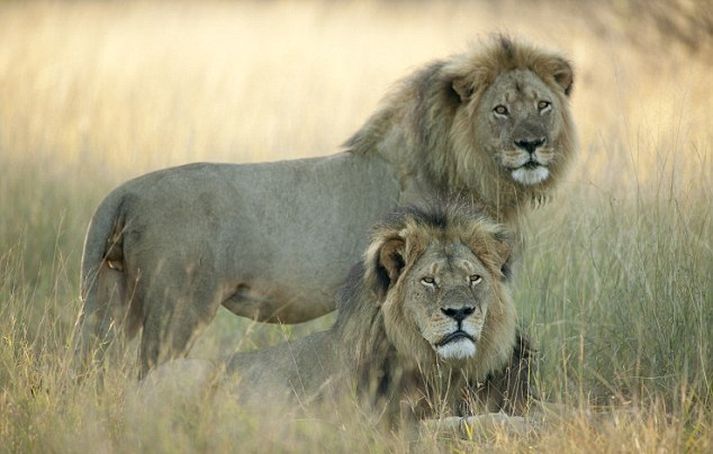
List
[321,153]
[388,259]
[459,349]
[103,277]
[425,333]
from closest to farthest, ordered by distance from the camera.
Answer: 1. [459,349]
2. [425,333]
3. [388,259]
4. [103,277]
5. [321,153]

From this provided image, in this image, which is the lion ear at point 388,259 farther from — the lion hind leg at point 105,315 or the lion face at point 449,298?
the lion hind leg at point 105,315

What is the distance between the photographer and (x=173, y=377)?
5.38 m

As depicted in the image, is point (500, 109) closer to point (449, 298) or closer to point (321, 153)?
point (449, 298)

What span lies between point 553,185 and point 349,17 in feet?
36.8

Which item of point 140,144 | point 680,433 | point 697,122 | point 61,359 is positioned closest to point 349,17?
point 140,144

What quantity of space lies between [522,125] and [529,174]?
21 cm

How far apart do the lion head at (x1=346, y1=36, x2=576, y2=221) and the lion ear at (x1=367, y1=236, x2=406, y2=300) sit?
961mm

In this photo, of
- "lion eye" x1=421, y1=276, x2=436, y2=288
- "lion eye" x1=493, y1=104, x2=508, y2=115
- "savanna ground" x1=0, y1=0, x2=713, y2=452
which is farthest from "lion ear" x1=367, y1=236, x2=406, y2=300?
"lion eye" x1=493, y1=104, x2=508, y2=115

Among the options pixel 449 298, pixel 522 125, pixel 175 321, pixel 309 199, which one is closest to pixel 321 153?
pixel 309 199

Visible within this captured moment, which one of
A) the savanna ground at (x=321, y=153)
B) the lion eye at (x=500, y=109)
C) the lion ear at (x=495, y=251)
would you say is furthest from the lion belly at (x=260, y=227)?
the lion ear at (x=495, y=251)

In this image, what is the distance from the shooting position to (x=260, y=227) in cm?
616

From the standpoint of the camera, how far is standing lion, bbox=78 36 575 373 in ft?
19.6

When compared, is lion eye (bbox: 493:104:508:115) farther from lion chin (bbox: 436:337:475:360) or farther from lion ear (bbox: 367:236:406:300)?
lion chin (bbox: 436:337:475:360)

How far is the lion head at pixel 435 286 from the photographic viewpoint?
5133 millimetres
